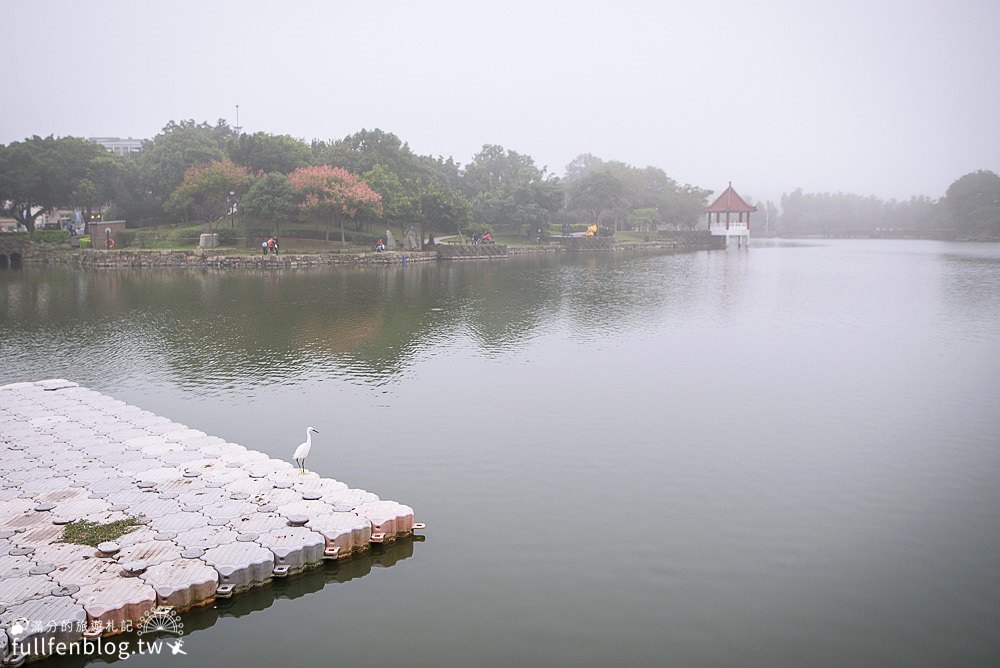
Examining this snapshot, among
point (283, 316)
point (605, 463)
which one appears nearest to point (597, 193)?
point (283, 316)

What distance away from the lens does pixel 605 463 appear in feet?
44.6

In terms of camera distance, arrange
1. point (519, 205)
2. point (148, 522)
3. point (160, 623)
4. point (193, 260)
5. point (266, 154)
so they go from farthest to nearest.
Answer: point (519, 205) → point (266, 154) → point (193, 260) → point (148, 522) → point (160, 623)

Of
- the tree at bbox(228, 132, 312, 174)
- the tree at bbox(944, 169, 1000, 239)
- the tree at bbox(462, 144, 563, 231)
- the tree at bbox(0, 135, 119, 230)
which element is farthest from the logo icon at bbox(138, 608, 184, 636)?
the tree at bbox(944, 169, 1000, 239)

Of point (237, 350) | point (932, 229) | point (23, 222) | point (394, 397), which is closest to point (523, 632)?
point (394, 397)

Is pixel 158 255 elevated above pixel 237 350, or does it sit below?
above

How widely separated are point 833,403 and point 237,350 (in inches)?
658

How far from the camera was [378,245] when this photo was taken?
56.6m

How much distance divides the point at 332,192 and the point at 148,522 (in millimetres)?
46053

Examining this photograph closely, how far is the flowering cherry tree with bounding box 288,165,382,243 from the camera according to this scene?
53438 mm

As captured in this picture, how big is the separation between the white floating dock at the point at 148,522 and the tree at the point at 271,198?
40.6m

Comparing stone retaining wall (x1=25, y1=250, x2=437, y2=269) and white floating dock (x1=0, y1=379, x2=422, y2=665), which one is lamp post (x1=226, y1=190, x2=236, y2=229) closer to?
stone retaining wall (x1=25, y1=250, x2=437, y2=269)

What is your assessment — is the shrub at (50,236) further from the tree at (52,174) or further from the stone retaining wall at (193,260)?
the stone retaining wall at (193,260)

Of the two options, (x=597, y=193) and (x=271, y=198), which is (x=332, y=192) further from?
(x=597, y=193)

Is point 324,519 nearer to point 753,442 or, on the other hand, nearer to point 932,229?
point 753,442
